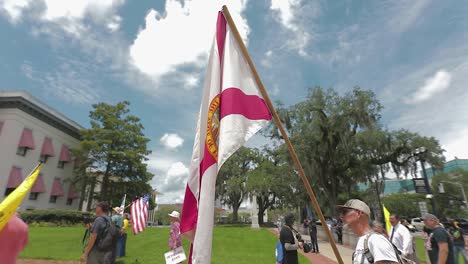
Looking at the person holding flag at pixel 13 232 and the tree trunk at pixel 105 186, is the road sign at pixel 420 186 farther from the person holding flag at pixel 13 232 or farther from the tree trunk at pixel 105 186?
the tree trunk at pixel 105 186

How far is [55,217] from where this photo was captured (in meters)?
29.2

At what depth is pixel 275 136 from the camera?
27938 mm

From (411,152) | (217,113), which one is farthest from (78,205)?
(217,113)

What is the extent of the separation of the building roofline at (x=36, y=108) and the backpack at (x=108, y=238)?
34006 millimetres

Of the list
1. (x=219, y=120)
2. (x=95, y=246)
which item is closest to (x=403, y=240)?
(x=219, y=120)

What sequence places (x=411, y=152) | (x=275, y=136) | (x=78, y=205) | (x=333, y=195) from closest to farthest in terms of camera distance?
1. (x=411, y=152)
2. (x=333, y=195)
3. (x=275, y=136)
4. (x=78, y=205)

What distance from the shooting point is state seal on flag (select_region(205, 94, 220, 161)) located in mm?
3144

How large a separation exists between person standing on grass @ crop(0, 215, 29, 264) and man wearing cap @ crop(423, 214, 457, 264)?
Answer: 22.6ft

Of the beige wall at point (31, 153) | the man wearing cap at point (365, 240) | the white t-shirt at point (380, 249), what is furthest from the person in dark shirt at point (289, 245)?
the beige wall at point (31, 153)

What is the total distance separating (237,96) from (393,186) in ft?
385

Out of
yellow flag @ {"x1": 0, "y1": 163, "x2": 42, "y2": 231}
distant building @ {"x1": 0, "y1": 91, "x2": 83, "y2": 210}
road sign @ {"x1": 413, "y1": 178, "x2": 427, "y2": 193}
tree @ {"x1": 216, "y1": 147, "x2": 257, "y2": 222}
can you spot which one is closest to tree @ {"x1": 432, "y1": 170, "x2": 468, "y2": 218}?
tree @ {"x1": 216, "y1": 147, "x2": 257, "y2": 222}

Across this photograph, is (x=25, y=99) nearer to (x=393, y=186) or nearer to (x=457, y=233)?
(x=457, y=233)

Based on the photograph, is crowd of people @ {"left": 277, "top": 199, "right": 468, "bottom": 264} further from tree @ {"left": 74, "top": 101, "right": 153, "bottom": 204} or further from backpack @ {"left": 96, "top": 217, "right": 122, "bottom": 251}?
tree @ {"left": 74, "top": 101, "right": 153, "bottom": 204}

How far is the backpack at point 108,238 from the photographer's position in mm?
5312
